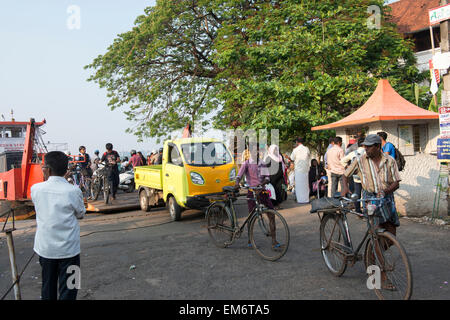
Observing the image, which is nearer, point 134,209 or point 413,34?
point 134,209

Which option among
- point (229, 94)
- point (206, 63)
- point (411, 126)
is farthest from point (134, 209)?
point (206, 63)

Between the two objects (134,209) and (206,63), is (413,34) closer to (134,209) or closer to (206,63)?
(206,63)

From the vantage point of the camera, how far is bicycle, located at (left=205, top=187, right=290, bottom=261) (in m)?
5.46

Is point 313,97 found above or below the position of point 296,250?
above

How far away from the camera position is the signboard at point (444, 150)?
7421 mm

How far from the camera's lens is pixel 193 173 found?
29.0 feet

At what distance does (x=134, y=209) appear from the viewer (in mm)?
11828

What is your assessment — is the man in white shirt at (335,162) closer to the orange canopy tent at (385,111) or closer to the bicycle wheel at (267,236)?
the orange canopy tent at (385,111)

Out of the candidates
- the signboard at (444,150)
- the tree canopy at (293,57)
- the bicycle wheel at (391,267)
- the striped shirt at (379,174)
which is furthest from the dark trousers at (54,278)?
the tree canopy at (293,57)

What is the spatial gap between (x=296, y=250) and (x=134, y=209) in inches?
278

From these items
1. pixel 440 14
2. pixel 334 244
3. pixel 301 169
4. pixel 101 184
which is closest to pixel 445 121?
pixel 440 14

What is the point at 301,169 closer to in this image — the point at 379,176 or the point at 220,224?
the point at 220,224

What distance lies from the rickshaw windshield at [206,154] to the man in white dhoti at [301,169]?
8.06 ft

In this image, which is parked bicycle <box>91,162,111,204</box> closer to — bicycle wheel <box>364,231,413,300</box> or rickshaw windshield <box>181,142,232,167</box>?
rickshaw windshield <box>181,142,232,167</box>
